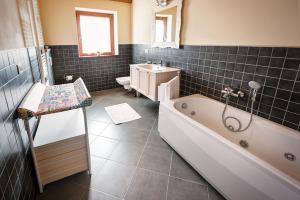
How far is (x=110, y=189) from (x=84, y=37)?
11.3ft

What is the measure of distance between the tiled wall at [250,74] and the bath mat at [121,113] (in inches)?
40.4

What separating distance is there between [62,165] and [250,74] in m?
2.15

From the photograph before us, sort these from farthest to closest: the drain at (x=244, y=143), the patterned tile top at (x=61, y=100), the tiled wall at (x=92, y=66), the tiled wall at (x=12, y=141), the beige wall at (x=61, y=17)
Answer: the tiled wall at (x=92, y=66)
the beige wall at (x=61, y=17)
the drain at (x=244, y=143)
the patterned tile top at (x=61, y=100)
the tiled wall at (x=12, y=141)

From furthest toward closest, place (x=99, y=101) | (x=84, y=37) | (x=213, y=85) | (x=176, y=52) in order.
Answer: (x=84, y=37) → (x=99, y=101) → (x=176, y=52) → (x=213, y=85)

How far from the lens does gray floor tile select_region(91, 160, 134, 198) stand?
1.47m

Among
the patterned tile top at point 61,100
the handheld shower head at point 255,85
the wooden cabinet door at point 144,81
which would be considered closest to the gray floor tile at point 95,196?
the patterned tile top at point 61,100

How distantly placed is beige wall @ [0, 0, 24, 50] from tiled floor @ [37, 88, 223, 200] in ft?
4.17

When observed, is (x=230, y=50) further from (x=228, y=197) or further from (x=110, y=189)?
(x=110, y=189)

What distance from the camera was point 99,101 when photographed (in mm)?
3518

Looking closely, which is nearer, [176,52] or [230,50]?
[230,50]

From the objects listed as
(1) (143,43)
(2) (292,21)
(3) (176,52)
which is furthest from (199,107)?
(1) (143,43)

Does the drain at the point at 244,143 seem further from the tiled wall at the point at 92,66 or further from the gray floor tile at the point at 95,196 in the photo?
the tiled wall at the point at 92,66

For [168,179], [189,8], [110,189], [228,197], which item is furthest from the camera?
[189,8]

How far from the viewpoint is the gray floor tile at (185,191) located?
143 centimetres
